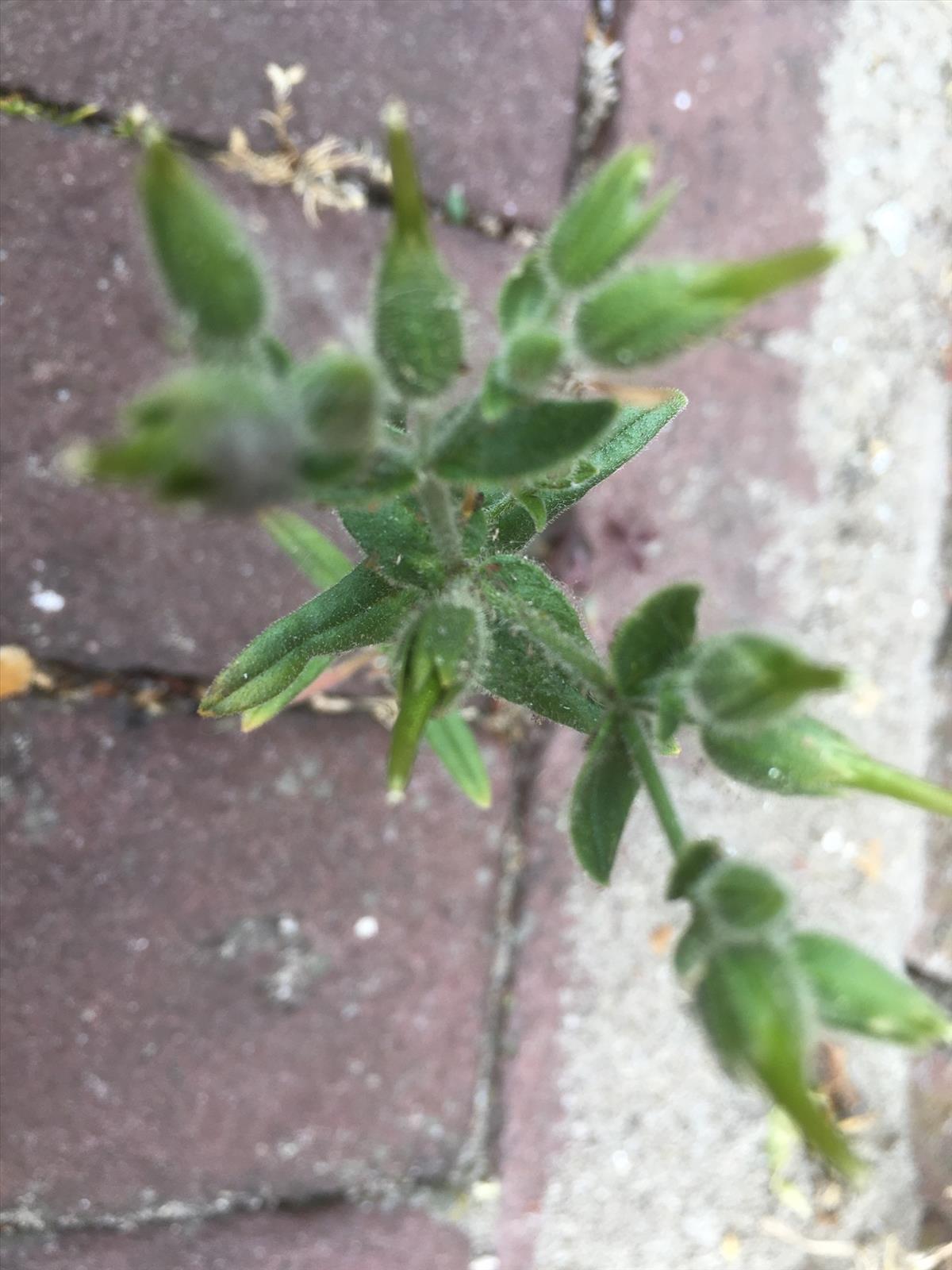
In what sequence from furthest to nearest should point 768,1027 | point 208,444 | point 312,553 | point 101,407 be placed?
1. point 101,407
2. point 312,553
3. point 768,1027
4. point 208,444

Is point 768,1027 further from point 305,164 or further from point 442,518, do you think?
point 305,164

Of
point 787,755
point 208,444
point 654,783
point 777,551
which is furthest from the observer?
point 777,551

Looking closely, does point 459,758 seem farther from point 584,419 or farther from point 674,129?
point 674,129

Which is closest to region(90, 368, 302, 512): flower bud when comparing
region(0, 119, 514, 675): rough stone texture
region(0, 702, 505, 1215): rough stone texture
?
region(0, 119, 514, 675): rough stone texture

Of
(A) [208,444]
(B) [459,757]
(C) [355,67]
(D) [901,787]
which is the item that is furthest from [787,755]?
(C) [355,67]

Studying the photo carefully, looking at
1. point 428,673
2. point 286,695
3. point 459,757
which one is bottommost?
point 459,757

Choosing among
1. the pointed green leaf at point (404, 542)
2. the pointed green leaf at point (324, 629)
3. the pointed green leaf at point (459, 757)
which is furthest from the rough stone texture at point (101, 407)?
the pointed green leaf at point (404, 542)

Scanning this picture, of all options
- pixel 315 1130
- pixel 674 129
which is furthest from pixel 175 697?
pixel 674 129
